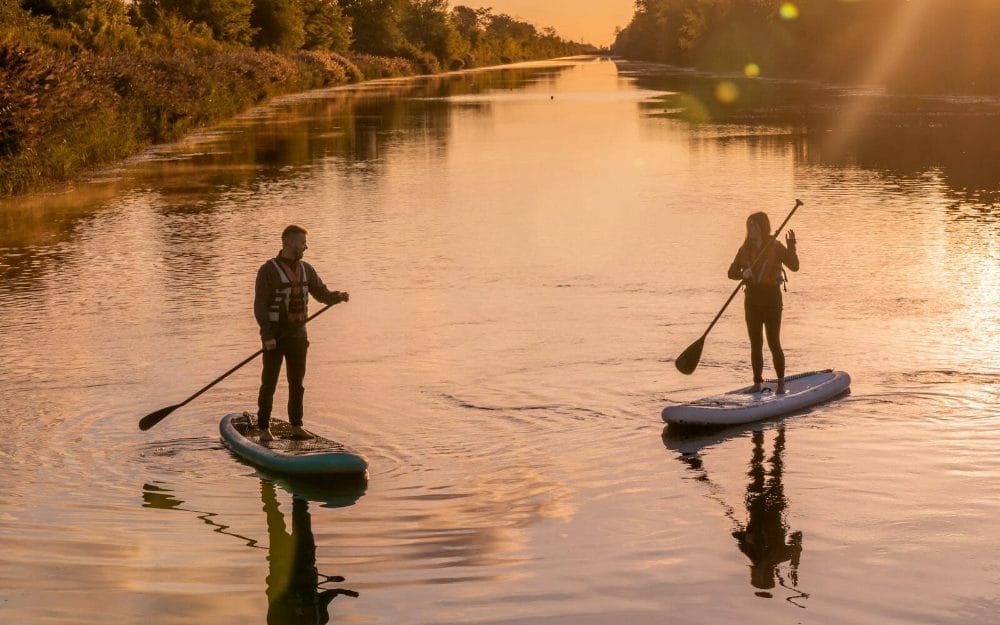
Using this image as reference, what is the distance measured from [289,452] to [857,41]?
81.4 metres

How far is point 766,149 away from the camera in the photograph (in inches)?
1471

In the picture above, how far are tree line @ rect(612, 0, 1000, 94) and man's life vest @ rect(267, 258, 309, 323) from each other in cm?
5545

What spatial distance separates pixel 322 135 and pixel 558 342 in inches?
1304

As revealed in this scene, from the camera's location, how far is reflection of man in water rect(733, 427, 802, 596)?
8297mm

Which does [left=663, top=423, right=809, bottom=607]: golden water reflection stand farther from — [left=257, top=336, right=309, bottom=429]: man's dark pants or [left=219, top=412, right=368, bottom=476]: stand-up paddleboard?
[left=257, top=336, right=309, bottom=429]: man's dark pants

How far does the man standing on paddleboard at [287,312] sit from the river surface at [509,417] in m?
0.61

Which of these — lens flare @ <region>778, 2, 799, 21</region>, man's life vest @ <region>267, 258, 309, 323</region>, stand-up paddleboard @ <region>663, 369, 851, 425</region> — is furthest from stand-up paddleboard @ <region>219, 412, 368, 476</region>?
lens flare @ <region>778, 2, 799, 21</region>

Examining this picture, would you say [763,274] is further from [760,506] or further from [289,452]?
[289,452]

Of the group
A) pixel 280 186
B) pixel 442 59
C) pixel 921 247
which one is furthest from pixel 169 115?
pixel 442 59

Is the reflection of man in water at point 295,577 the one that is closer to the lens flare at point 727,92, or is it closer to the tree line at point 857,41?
the tree line at point 857,41

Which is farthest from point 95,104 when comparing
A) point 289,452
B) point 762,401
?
point 762,401

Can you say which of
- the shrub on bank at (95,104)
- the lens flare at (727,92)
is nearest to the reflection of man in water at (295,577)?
the shrub on bank at (95,104)

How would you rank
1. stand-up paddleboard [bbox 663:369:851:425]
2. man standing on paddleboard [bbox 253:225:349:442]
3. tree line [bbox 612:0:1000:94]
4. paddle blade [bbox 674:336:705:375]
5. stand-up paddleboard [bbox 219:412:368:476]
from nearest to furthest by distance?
stand-up paddleboard [bbox 219:412:368:476] → man standing on paddleboard [bbox 253:225:349:442] → stand-up paddleboard [bbox 663:369:851:425] → paddle blade [bbox 674:336:705:375] → tree line [bbox 612:0:1000:94]

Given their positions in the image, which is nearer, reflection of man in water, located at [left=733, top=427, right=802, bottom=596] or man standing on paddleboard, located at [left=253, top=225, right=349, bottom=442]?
reflection of man in water, located at [left=733, top=427, right=802, bottom=596]
